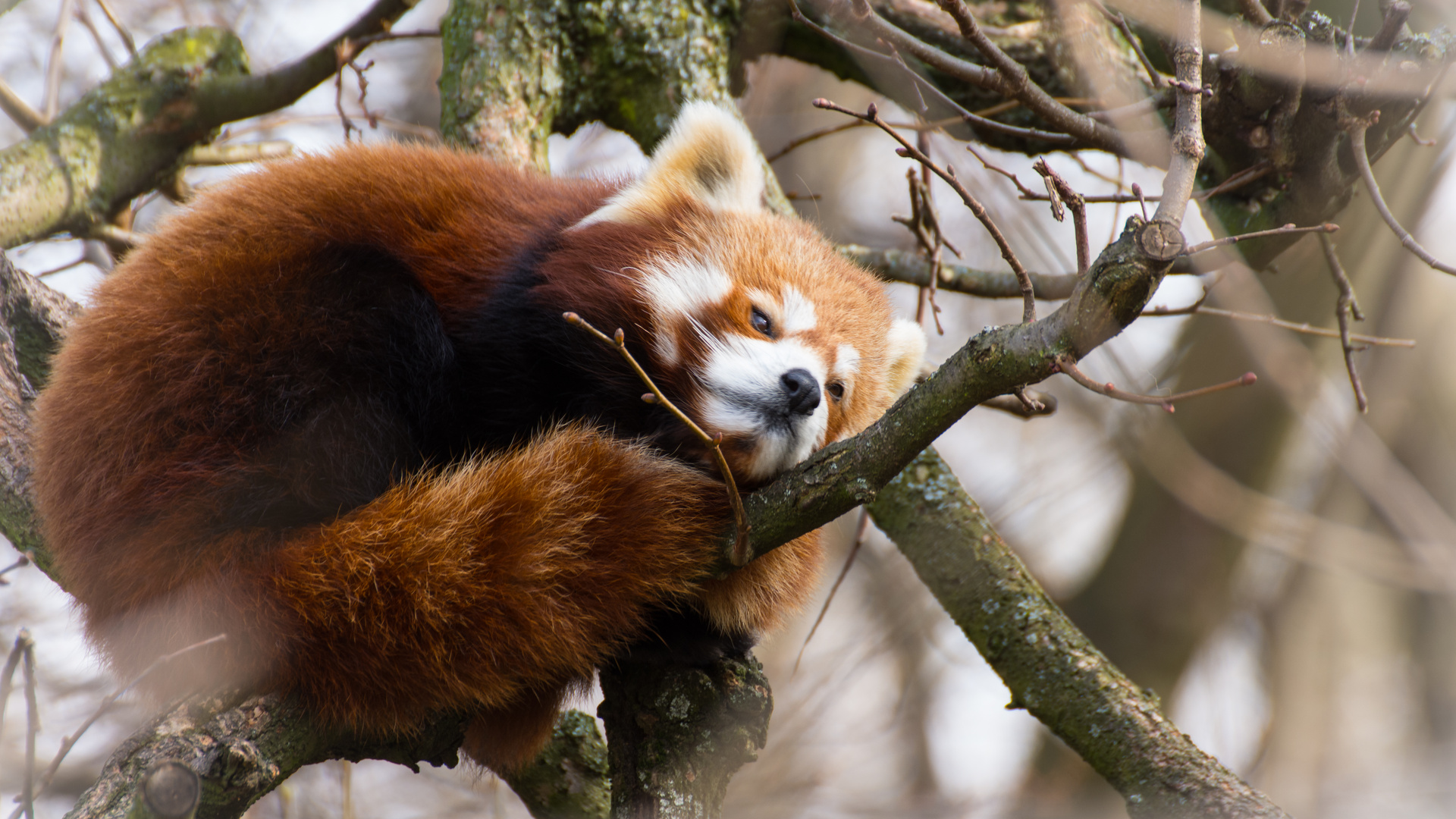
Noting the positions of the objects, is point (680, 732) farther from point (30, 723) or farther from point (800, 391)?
point (30, 723)

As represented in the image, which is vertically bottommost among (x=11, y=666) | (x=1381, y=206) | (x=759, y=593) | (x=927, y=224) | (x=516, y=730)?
(x=516, y=730)

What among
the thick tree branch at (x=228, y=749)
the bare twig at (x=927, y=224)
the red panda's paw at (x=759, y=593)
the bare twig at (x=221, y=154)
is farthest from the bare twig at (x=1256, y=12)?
the bare twig at (x=221, y=154)

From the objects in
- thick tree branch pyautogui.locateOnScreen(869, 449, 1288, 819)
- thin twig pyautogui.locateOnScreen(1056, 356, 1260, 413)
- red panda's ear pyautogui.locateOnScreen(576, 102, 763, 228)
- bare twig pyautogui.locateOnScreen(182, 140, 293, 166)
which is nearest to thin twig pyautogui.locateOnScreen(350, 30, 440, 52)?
bare twig pyautogui.locateOnScreen(182, 140, 293, 166)

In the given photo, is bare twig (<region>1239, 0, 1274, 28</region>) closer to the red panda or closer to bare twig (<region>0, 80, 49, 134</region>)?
the red panda

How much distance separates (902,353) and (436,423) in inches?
55.1

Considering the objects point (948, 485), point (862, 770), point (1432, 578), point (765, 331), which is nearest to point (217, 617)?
point (765, 331)

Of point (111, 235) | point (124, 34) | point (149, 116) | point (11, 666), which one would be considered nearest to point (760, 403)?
point (11, 666)

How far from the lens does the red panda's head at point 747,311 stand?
222cm

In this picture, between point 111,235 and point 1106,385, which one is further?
point 111,235

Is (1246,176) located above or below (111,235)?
above

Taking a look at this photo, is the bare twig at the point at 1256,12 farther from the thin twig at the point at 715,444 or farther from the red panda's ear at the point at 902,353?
the thin twig at the point at 715,444

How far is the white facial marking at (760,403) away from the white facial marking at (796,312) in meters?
0.13

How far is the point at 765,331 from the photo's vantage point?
96.6 inches

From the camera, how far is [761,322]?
246 cm
